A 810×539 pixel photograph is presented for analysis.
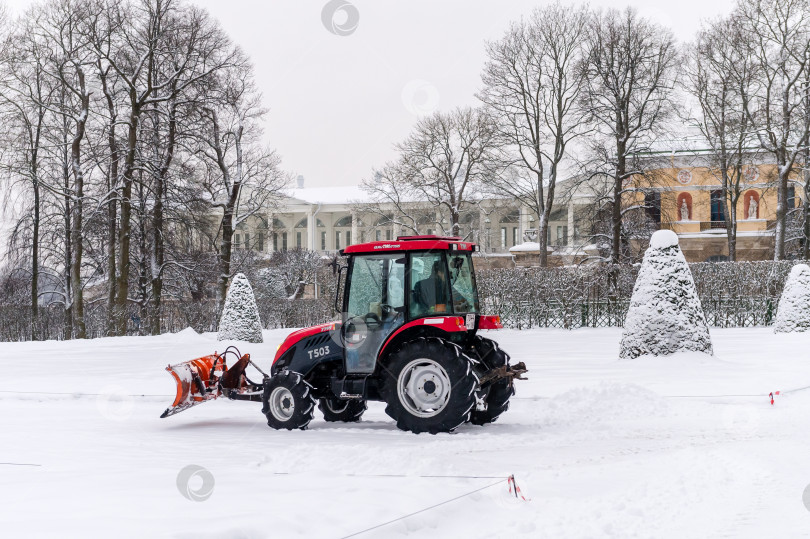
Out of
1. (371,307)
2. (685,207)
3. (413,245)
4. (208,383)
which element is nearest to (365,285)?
(371,307)

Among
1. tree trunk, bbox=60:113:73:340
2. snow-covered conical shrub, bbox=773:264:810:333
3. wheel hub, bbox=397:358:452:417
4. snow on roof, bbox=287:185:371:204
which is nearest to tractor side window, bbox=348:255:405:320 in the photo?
wheel hub, bbox=397:358:452:417

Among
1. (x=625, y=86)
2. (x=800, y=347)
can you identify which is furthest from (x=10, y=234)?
(x=800, y=347)

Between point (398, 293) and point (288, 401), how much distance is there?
1987 millimetres

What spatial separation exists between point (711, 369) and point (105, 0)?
23.9 meters

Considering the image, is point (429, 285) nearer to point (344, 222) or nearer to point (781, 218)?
point (781, 218)

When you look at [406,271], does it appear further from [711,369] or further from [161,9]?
[161,9]

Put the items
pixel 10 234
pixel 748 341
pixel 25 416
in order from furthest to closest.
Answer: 1. pixel 10 234
2. pixel 748 341
3. pixel 25 416

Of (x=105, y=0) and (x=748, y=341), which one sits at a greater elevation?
(x=105, y=0)

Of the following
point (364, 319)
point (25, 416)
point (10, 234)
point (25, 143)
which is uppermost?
point (25, 143)

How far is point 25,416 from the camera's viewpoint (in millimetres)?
12578

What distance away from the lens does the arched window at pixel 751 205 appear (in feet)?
174

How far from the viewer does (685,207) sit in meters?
53.1

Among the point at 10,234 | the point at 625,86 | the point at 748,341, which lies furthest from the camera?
the point at 625,86

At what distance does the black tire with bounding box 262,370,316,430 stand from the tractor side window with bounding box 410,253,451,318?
1.65 meters
